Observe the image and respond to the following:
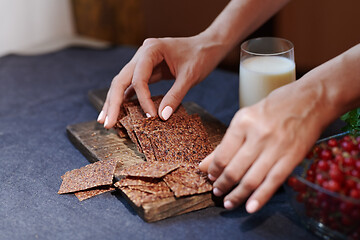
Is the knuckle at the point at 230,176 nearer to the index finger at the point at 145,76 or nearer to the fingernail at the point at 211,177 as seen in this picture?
the fingernail at the point at 211,177

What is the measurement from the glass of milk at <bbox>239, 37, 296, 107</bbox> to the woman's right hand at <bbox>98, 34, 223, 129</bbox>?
0.51 ft

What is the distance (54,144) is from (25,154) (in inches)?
3.6

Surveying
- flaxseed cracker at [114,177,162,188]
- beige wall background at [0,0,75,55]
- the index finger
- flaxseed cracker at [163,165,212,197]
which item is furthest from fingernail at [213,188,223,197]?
beige wall background at [0,0,75,55]

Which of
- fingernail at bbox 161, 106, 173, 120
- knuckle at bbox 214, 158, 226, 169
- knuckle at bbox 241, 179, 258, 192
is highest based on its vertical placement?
knuckle at bbox 214, 158, 226, 169

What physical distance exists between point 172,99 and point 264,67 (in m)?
0.27

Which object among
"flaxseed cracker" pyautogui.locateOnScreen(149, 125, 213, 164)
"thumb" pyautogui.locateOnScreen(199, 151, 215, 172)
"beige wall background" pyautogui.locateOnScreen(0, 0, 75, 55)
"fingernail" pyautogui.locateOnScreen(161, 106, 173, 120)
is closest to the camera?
"thumb" pyautogui.locateOnScreen(199, 151, 215, 172)

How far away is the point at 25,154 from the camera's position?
1.36 meters

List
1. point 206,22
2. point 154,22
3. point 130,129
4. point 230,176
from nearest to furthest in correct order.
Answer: point 230,176
point 130,129
point 206,22
point 154,22

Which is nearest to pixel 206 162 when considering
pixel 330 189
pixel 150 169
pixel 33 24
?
pixel 150 169

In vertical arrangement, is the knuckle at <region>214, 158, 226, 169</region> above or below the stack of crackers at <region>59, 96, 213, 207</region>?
above

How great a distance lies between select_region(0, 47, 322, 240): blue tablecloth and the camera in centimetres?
100

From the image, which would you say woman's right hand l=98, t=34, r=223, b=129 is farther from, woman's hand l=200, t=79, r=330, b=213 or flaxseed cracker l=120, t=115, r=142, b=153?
woman's hand l=200, t=79, r=330, b=213

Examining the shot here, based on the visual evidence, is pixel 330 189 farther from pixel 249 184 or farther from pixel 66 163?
pixel 66 163

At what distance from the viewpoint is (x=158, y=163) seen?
3.70 feet
